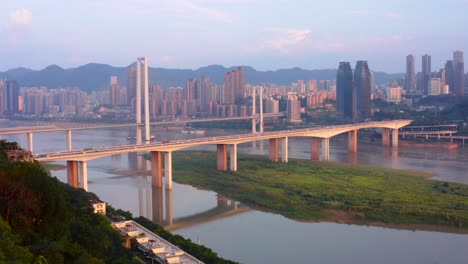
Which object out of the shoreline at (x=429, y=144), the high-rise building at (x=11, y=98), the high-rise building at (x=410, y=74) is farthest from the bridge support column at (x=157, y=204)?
the high-rise building at (x=410, y=74)

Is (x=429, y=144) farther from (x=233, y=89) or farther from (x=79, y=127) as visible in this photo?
(x=233, y=89)

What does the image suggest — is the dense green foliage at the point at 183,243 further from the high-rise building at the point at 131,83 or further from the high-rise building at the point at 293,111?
the high-rise building at the point at 131,83

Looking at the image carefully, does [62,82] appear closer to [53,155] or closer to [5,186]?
[53,155]

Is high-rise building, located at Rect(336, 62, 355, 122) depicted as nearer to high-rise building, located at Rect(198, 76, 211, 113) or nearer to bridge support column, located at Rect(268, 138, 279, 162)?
high-rise building, located at Rect(198, 76, 211, 113)

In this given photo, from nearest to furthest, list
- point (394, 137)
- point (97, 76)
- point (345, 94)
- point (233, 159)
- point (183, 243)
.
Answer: point (183, 243) < point (233, 159) < point (394, 137) < point (345, 94) < point (97, 76)

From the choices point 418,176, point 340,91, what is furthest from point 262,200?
point 340,91

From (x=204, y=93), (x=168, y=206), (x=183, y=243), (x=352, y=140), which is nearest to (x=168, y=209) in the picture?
(x=168, y=206)

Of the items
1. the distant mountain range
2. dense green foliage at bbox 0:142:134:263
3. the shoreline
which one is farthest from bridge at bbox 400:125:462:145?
the distant mountain range

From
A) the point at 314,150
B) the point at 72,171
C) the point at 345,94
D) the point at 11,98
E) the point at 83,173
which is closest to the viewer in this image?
the point at 83,173
